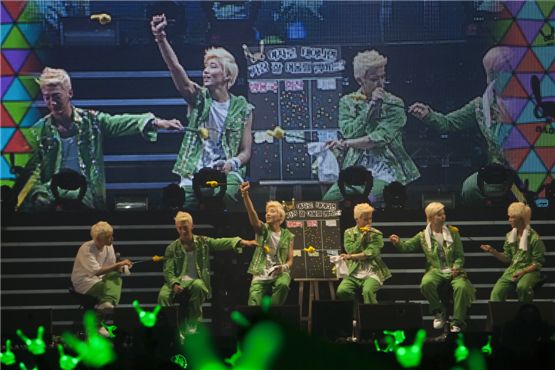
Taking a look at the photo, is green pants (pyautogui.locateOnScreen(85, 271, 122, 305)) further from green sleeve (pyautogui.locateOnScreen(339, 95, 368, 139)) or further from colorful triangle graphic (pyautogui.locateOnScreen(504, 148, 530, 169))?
colorful triangle graphic (pyautogui.locateOnScreen(504, 148, 530, 169))

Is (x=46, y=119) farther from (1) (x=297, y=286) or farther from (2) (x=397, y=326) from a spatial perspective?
(2) (x=397, y=326)

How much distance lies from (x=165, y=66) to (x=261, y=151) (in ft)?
4.92

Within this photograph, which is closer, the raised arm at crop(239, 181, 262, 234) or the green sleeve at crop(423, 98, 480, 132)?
the raised arm at crop(239, 181, 262, 234)

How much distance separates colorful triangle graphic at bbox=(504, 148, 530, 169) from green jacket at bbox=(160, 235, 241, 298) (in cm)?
340

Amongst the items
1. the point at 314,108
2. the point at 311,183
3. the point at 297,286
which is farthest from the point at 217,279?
the point at 314,108

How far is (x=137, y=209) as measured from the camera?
11062 mm

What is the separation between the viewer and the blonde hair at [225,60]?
11.5m

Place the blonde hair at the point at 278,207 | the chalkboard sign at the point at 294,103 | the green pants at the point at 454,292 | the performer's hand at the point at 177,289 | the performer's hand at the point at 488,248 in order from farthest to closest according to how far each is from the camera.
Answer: the chalkboard sign at the point at 294,103 < the blonde hair at the point at 278,207 < the performer's hand at the point at 488,248 < the performer's hand at the point at 177,289 < the green pants at the point at 454,292

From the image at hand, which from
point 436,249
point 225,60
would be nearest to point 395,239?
point 436,249

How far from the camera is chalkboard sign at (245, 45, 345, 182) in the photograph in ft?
37.5

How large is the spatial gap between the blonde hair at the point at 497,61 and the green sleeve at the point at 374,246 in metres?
2.58

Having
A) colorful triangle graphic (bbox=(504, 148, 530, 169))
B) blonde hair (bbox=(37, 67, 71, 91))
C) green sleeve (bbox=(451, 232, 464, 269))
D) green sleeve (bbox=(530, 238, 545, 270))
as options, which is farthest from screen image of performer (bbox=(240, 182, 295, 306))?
colorful triangle graphic (bbox=(504, 148, 530, 169))

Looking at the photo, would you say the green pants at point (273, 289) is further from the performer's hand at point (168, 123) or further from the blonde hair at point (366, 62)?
the blonde hair at point (366, 62)

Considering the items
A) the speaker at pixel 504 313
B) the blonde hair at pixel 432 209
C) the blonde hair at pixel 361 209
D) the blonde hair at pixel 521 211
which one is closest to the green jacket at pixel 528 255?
the blonde hair at pixel 521 211
